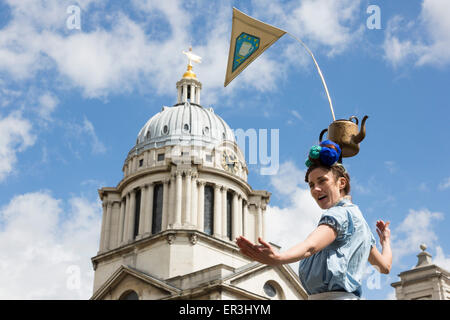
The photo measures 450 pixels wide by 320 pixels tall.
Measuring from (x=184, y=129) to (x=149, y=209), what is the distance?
27.0ft

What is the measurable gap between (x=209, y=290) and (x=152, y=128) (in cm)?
2071

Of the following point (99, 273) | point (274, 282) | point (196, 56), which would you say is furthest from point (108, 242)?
point (196, 56)

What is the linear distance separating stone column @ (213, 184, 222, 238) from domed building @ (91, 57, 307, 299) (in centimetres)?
8

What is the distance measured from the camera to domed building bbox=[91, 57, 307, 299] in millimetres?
41469

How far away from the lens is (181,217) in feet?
153

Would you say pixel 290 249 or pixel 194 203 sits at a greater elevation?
pixel 194 203

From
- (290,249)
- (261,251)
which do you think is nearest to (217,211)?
(290,249)

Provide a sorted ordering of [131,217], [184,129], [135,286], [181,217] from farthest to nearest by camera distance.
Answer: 1. [184,129]
2. [131,217]
3. [181,217]
4. [135,286]

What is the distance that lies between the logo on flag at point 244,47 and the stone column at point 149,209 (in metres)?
41.0

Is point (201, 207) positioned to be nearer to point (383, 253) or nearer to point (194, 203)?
point (194, 203)

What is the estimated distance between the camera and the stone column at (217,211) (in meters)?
46.9

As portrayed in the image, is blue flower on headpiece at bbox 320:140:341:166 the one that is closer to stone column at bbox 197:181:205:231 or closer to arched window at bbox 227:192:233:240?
stone column at bbox 197:181:205:231

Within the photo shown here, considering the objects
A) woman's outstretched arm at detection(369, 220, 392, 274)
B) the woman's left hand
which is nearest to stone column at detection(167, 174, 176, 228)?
woman's outstretched arm at detection(369, 220, 392, 274)
